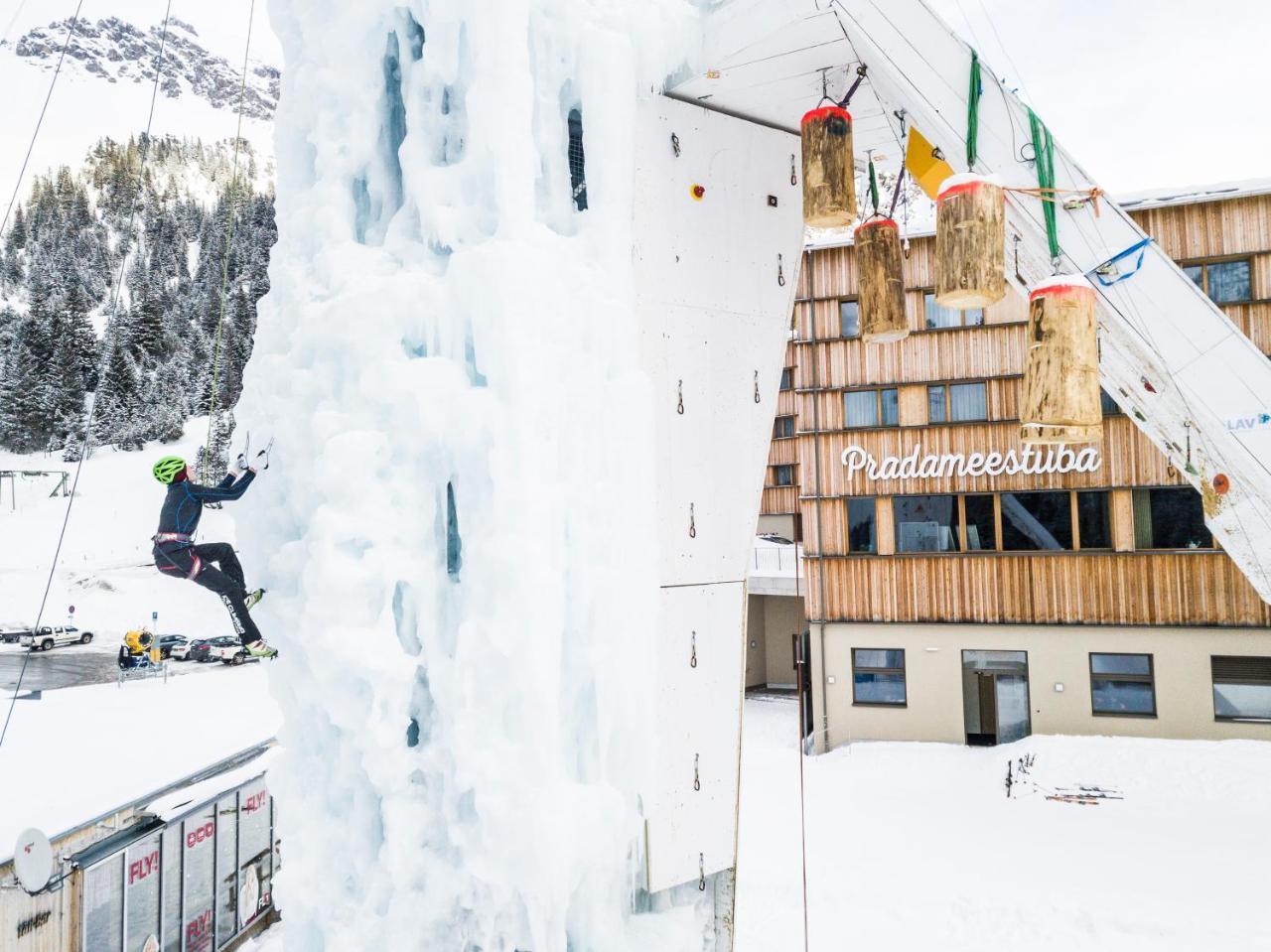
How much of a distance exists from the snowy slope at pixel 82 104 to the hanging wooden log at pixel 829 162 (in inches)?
2687

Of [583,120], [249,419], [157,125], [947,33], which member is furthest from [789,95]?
[157,125]

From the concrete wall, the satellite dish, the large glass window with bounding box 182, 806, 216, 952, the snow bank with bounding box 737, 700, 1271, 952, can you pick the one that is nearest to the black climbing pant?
the satellite dish

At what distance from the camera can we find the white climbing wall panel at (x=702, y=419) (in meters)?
3.76

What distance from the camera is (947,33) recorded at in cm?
333

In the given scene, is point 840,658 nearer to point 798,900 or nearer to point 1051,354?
point 798,900

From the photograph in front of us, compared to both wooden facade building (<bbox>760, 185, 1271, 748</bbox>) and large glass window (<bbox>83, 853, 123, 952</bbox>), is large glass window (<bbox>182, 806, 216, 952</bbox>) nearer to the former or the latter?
large glass window (<bbox>83, 853, 123, 952</bbox>)

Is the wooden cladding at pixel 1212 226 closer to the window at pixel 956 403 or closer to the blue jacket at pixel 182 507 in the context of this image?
the window at pixel 956 403

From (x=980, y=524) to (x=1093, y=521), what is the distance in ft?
5.73

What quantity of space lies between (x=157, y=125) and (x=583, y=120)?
303ft

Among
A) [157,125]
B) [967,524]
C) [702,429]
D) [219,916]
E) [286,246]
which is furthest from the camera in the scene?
[157,125]

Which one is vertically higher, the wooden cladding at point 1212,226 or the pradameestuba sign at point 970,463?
the wooden cladding at point 1212,226

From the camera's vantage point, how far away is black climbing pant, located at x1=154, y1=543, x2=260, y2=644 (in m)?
5.11

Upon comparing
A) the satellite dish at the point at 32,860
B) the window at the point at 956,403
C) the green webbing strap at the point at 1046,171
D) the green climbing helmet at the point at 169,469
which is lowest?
the satellite dish at the point at 32,860

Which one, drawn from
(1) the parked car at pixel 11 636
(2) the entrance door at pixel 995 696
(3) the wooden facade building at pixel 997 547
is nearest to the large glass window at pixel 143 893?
(3) the wooden facade building at pixel 997 547
